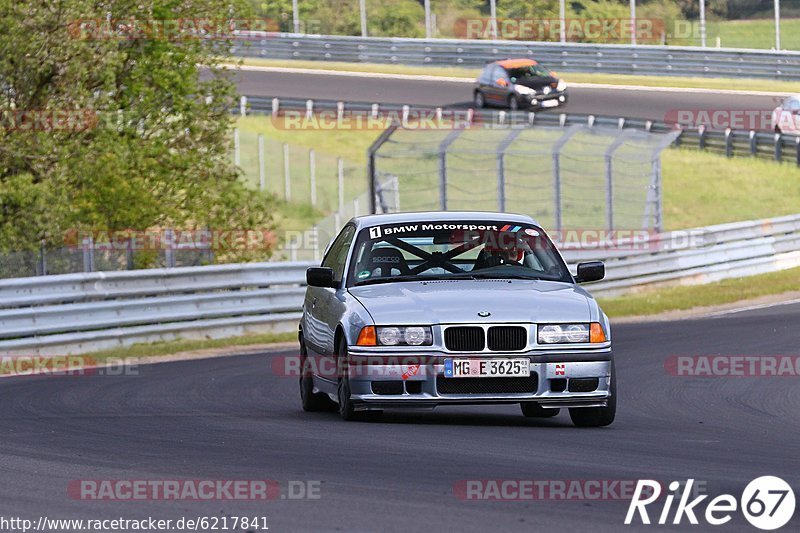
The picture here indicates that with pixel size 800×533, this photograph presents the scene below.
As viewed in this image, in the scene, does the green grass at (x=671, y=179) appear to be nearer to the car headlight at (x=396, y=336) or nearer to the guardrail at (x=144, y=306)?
the guardrail at (x=144, y=306)

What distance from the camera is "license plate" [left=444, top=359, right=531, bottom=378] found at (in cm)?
984

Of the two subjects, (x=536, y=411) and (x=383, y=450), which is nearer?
(x=383, y=450)

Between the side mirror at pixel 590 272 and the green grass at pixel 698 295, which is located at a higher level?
the side mirror at pixel 590 272

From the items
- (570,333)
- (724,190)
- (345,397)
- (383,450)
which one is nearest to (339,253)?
(345,397)

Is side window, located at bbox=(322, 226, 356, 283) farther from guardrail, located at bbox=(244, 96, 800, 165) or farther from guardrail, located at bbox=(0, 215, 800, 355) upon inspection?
guardrail, located at bbox=(244, 96, 800, 165)

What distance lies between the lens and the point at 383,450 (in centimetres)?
880

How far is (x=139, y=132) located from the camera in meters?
27.3

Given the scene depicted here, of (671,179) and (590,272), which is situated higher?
(590,272)

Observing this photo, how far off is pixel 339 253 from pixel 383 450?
3.30 m

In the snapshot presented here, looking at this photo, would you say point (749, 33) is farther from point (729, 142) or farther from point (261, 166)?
point (261, 166)

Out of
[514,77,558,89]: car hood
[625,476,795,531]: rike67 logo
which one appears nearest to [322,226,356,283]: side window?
[625,476,795,531]: rike67 logo

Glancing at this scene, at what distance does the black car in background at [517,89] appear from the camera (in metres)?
47.7

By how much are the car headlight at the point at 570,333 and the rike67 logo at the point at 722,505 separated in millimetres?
2430

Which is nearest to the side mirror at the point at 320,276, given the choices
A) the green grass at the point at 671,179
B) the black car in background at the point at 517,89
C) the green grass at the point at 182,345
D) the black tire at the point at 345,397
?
the black tire at the point at 345,397
